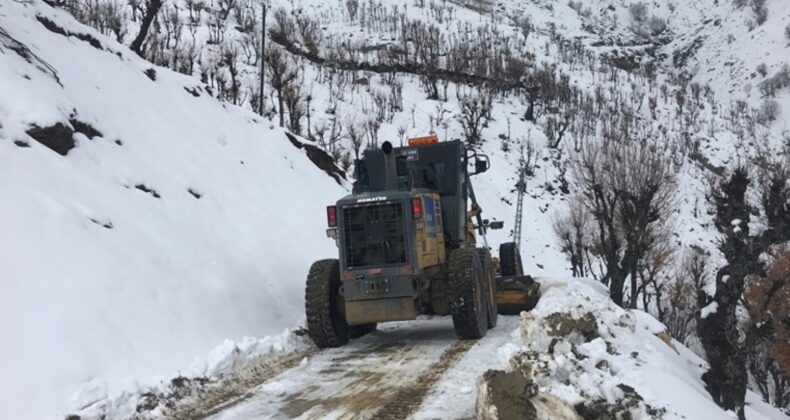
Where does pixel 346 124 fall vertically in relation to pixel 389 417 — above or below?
above

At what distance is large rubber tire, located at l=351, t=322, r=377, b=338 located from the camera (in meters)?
10.0

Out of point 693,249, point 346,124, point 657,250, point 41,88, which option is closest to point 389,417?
point 41,88

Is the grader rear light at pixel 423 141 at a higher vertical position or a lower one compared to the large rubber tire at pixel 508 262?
higher

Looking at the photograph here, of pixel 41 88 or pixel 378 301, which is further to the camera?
pixel 41 88

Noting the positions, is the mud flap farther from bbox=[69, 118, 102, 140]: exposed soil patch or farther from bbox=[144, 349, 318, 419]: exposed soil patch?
bbox=[69, 118, 102, 140]: exposed soil patch

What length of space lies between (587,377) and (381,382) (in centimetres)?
233

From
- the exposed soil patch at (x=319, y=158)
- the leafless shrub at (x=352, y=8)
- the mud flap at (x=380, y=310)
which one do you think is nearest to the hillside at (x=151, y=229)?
the exposed soil patch at (x=319, y=158)

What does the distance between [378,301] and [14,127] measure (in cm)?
628

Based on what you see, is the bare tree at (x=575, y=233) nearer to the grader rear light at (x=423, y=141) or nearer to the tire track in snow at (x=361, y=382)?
the grader rear light at (x=423, y=141)

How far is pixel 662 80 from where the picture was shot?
346ft

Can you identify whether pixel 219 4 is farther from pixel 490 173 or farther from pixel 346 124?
pixel 490 173

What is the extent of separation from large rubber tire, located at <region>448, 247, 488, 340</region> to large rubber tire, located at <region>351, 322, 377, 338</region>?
6.09 ft

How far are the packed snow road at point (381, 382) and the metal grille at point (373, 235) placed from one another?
53.8 inches

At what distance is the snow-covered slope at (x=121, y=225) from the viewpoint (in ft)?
20.9
